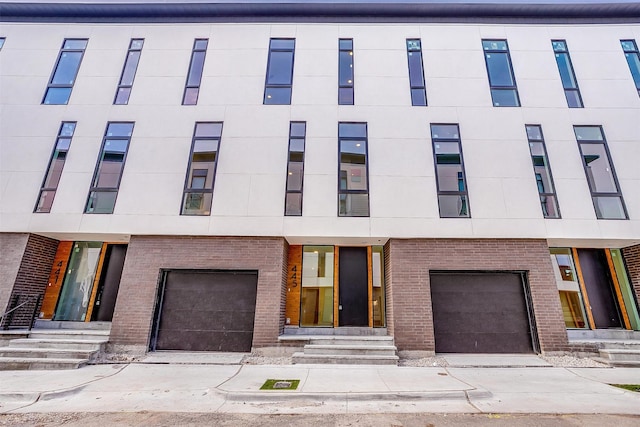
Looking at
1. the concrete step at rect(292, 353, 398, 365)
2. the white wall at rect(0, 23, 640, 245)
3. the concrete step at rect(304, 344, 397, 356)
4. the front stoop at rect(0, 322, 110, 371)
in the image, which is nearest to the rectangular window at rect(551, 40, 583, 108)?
the white wall at rect(0, 23, 640, 245)

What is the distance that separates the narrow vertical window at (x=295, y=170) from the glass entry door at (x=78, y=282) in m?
6.83

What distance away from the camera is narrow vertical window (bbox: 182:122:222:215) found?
8.83 m

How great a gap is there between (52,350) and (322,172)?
835 cm

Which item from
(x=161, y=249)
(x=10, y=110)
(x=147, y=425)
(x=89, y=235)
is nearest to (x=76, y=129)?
(x=10, y=110)

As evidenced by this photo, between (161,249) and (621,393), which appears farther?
(161,249)

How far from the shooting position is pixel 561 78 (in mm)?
10070

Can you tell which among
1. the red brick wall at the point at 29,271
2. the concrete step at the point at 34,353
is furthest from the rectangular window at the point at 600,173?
the red brick wall at the point at 29,271

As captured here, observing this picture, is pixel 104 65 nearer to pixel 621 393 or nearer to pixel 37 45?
pixel 37 45

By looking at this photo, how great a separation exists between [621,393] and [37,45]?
19.5 metres

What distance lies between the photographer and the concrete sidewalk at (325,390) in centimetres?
464

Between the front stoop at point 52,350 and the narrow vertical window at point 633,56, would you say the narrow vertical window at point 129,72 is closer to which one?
the front stoop at point 52,350

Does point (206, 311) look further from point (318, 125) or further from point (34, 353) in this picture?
point (318, 125)

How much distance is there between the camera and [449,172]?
29.9ft

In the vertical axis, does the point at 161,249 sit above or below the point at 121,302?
above
